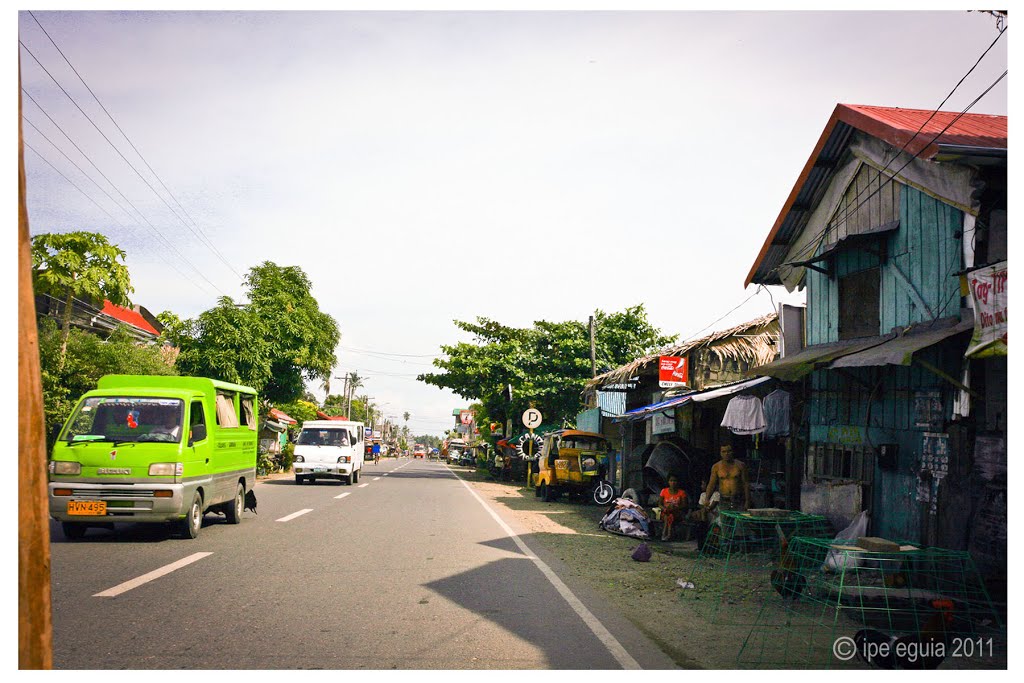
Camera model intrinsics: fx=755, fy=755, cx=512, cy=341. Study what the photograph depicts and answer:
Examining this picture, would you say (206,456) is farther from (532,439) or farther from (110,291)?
(532,439)

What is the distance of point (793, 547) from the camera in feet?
28.9

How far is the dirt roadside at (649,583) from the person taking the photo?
624 cm

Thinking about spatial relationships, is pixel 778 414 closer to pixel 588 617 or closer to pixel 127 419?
pixel 588 617

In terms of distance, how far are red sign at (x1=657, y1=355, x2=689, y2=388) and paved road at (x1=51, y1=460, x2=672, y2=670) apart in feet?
23.7

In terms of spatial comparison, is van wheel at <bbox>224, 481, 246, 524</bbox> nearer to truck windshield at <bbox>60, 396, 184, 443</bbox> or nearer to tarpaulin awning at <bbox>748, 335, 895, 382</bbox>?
truck windshield at <bbox>60, 396, 184, 443</bbox>

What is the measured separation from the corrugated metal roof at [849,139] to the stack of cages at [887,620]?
4189 millimetres

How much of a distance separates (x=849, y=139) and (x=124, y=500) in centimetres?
1195

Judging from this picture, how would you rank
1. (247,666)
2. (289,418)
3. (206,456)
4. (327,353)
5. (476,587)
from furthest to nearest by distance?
(289,418) < (327,353) < (206,456) < (476,587) < (247,666)

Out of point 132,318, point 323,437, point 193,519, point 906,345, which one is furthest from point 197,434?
point 132,318

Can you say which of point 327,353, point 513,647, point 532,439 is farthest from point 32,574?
point 327,353

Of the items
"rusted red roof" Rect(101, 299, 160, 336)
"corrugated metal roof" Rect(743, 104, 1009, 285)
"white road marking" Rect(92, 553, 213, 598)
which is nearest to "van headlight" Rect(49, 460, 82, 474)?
"white road marking" Rect(92, 553, 213, 598)

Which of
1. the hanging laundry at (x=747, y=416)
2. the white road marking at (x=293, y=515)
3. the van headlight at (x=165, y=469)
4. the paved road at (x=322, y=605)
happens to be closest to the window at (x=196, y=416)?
the van headlight at (x=165, y=469)

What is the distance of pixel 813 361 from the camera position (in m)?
9.62

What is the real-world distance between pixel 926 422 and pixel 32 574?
9.13m
